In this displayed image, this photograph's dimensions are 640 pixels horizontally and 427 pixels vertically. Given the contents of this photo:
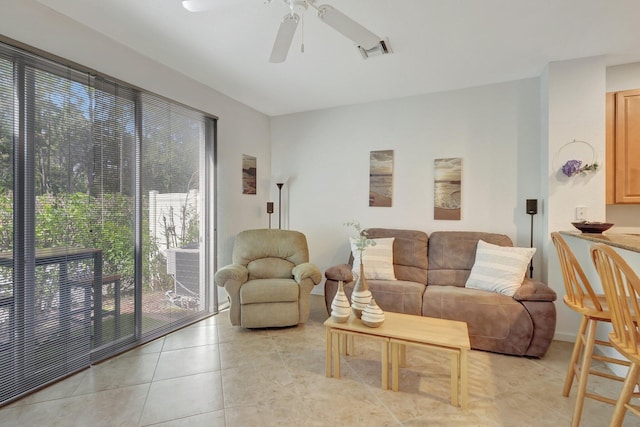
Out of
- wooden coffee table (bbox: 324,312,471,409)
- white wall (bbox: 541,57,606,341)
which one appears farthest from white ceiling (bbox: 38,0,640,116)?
wooden coffee table (bbox: 324,312,471,409)

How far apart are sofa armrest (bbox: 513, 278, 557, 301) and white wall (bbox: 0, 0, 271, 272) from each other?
Result: 3.04 meters

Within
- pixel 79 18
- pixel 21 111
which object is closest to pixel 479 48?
pixel 79 18

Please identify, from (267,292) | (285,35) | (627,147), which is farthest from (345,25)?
(627,147)

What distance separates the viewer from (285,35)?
1823mm

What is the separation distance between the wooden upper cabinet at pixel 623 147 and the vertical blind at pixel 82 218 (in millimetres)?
4012

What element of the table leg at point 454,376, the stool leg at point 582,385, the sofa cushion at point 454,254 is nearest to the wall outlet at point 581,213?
the sofa cushion at point 454,254

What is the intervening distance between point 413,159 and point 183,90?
2.68m

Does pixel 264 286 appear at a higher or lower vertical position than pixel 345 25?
lower

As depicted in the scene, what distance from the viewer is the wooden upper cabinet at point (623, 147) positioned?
106 inches

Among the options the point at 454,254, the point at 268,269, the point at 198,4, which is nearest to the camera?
the point at 198,4

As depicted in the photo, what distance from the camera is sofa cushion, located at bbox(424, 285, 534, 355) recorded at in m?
2.53

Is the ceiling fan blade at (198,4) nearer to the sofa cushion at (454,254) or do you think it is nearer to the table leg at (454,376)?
the table leg at (454,376)

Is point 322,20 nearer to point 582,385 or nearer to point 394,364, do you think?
point 394,364

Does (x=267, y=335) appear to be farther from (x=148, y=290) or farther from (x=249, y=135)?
(x=249, y=135)
